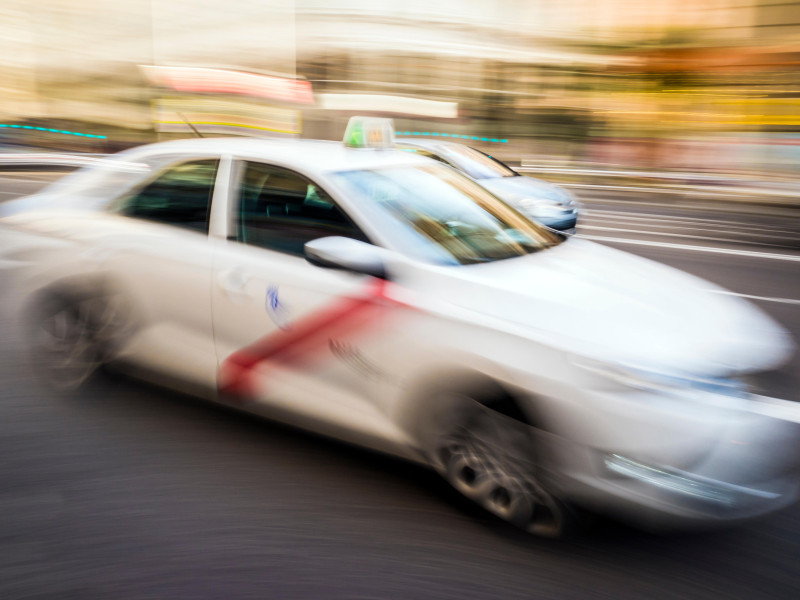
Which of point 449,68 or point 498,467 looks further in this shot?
point 449,68

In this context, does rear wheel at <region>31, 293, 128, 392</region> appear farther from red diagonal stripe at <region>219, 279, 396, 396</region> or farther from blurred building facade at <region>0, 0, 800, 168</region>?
blurred building facade at <region>0, 0, 800, 168</region>

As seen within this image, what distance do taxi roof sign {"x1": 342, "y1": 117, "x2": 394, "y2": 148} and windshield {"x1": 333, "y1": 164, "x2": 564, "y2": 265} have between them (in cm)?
29

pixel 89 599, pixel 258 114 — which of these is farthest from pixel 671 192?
pixel 89 599

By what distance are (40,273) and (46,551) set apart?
1.94 m

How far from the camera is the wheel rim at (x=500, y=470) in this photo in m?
2.76

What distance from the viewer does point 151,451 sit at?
140 inches

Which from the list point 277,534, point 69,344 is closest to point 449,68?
point 69,344

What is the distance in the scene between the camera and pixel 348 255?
10.1 ft

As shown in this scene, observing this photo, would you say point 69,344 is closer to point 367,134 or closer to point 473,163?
point 367,134

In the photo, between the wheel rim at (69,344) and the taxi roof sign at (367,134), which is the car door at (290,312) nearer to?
the taxi roof sign at (367,134)

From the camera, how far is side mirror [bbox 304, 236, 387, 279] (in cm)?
307

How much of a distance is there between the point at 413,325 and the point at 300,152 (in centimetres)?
122

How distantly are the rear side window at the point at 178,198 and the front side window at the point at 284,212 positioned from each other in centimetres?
21

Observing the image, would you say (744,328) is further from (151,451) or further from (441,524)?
(151,451)
